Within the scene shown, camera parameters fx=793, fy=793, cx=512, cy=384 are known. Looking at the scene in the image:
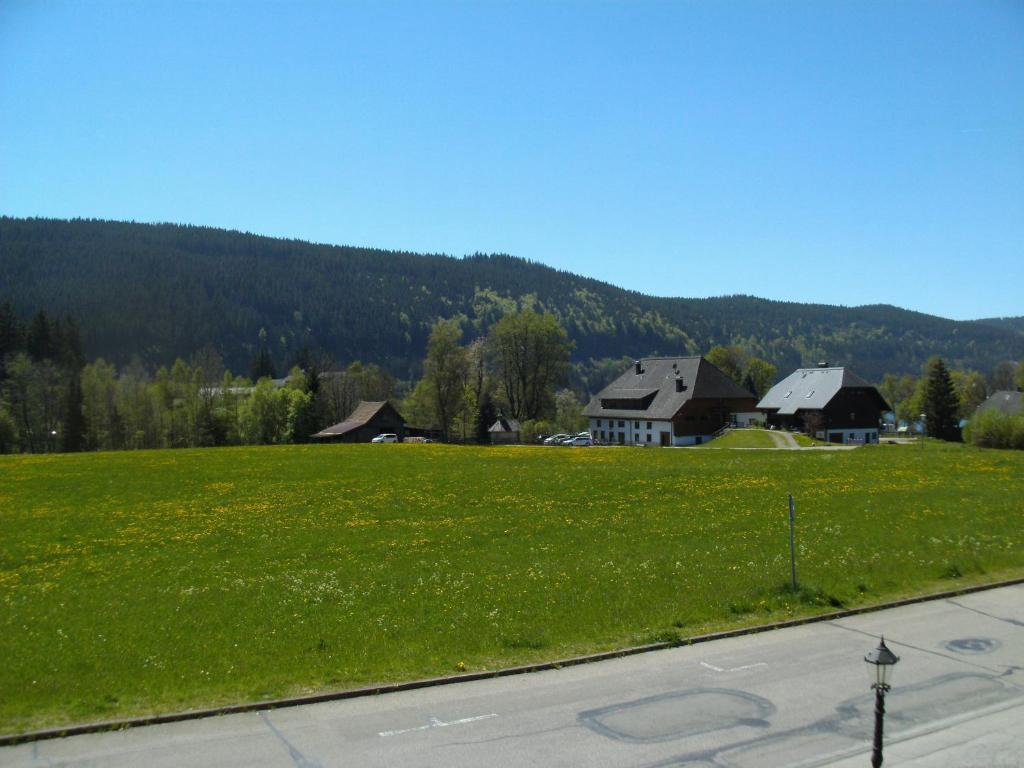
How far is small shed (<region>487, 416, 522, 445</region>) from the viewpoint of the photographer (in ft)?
313

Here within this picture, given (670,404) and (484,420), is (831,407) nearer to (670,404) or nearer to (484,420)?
(670,404)

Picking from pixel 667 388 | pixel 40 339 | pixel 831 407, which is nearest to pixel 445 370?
pixel 667 388

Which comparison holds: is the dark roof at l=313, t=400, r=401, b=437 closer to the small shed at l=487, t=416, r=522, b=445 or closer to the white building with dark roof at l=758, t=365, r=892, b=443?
the small shed at l=487, t=416, r=522, b=445

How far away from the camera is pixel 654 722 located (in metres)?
13.0

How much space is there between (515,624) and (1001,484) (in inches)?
1287

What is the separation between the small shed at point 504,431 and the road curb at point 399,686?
75.9 m

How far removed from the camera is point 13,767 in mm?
11375

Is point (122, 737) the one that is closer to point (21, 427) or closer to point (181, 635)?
point (181, 635)

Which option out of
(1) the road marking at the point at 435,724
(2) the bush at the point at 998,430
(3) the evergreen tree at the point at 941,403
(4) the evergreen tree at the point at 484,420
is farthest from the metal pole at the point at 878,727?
(3) the evergreen tree at the point at 941,403

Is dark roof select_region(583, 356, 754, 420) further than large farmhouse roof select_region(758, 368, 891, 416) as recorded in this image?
No

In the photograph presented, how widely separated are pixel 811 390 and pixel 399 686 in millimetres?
90122

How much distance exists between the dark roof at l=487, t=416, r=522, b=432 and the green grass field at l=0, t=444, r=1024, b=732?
49.9 metres

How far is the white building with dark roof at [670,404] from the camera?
91.8m

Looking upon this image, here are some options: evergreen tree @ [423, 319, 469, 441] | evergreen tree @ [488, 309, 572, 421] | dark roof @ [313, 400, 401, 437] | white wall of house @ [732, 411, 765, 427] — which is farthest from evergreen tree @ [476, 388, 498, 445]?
white wall of house @ [732, 411, 765, 427]
